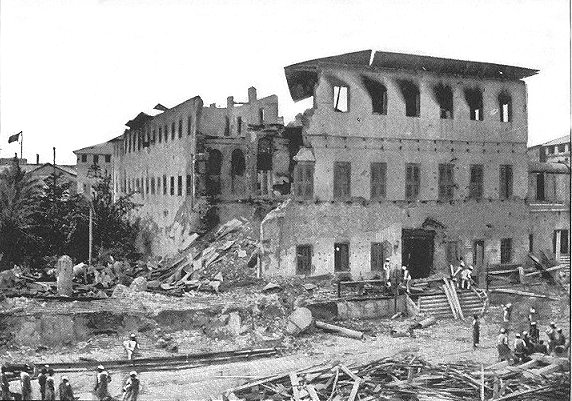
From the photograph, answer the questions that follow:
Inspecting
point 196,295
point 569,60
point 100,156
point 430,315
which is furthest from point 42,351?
point 569,60

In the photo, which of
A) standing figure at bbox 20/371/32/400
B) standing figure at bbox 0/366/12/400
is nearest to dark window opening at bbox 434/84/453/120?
standing figure at bbox 20/371/32/400

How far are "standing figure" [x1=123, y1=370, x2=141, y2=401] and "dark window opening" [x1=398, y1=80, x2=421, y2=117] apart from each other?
15.1 ft

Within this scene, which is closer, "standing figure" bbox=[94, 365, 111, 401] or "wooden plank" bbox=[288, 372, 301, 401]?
"standing figure" bbox=[94, 365, 111, 401]

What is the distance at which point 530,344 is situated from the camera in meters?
7.40

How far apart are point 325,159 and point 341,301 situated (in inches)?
71.1

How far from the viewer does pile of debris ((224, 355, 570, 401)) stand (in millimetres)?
6730

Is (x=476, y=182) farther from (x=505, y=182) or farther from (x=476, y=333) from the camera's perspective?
(x=476, y=333)

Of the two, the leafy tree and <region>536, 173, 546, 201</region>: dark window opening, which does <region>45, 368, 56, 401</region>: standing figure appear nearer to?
the leafy tree

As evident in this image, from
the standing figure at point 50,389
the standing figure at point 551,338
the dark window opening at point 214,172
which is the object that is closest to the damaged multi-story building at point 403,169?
the dark window opening at point 214,172

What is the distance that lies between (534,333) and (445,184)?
220 cm

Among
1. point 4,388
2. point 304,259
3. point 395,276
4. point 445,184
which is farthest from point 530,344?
point 4,388

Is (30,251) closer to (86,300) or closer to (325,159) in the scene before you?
(86,300)

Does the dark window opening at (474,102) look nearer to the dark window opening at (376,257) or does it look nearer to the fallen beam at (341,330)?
the dark window opening at (376,257)

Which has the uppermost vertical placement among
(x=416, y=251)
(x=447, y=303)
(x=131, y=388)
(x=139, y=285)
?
(x=416, y=251)
